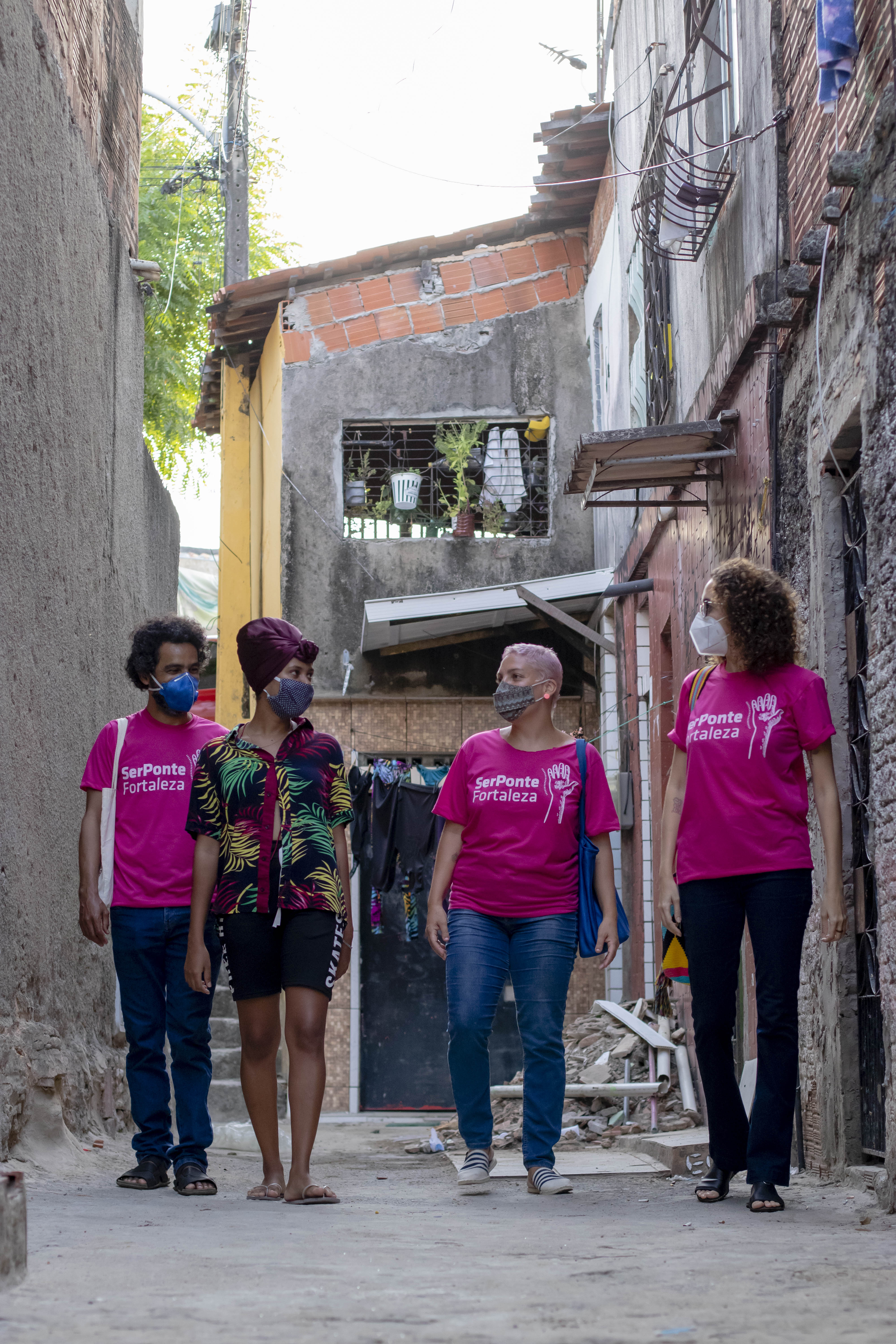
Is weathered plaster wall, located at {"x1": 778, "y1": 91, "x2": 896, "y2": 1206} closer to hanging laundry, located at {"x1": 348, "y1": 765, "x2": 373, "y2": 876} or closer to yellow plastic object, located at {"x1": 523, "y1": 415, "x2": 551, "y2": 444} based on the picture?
hanging laundry, located at {"x1": 348, "y1": 765, "x2": 373, "y2": 876}

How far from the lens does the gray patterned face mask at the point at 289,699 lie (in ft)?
15.0

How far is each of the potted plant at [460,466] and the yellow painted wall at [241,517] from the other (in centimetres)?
202

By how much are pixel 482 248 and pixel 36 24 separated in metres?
9.42

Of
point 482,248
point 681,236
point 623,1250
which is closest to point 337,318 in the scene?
point 482,248

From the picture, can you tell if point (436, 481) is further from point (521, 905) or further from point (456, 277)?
point (521, 905)

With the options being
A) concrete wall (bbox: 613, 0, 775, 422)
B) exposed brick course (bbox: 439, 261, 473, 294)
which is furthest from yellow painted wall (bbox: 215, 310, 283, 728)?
concrete wall (bbox: 613, 0, 775, 422)

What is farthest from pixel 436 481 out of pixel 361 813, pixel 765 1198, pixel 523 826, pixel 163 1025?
pixel 765 1198

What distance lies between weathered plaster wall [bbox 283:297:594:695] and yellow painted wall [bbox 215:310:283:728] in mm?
1104

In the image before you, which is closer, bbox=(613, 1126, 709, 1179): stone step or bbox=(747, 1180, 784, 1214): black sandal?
bbox=(747, 1180, 784, 1214): black sandal

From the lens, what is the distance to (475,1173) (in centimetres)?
488

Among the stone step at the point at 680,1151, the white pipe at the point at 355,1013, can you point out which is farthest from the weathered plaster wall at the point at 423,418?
the stone step at the point at 680,1151

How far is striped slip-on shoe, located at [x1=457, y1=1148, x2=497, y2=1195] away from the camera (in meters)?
4.85

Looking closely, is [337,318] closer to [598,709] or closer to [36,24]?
[598,709]

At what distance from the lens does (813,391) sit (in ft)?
18.7
